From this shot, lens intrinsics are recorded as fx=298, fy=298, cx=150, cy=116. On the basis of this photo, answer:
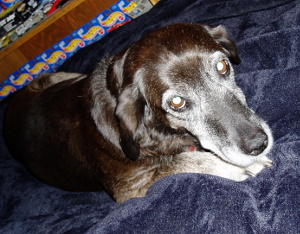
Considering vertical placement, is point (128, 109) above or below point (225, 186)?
above

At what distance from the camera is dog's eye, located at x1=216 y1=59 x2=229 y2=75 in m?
1.99

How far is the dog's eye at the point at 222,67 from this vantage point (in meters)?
1.99

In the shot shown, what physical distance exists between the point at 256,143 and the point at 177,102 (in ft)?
1.82

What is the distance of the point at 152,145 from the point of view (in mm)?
2316

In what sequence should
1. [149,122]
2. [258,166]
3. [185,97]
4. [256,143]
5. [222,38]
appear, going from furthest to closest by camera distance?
1. [222,38]
2. [149,122]
3. [258,166]
4. [185,97]
5. [256,143]

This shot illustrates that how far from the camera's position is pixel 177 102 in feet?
6.45

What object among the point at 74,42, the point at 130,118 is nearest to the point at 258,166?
the point at 130,118

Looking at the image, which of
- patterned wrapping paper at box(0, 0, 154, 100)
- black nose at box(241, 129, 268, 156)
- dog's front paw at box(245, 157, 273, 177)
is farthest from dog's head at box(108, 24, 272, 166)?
patterned wrapping paper at box(0, 0, 154, 100)

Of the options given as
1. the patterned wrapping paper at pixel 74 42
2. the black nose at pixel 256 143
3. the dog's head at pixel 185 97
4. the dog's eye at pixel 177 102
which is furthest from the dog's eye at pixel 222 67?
the patterned wrapping paper at pixel 74 42

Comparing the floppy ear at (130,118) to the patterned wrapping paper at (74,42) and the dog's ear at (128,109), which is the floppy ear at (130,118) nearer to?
the dog's ear at (128,109)

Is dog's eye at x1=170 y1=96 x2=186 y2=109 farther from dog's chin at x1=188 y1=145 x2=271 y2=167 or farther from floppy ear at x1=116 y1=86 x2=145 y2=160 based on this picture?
dog's chin at x1=188 y1=145 x2=271 y2=167

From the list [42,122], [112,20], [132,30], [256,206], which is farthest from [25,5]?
[256,206]

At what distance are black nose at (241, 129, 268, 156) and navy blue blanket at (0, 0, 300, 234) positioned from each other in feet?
0.73

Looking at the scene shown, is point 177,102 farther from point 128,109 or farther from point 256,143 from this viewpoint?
point 256,143
